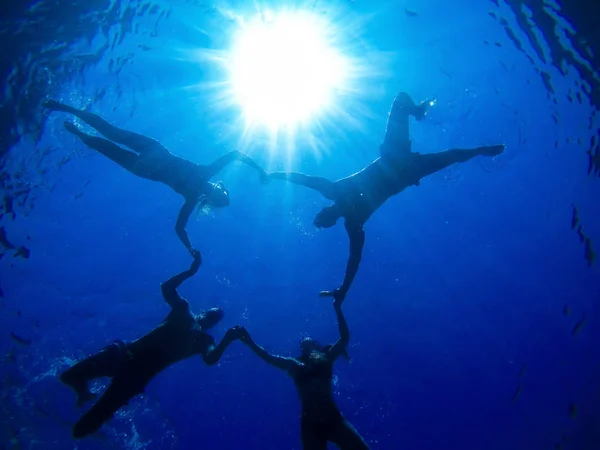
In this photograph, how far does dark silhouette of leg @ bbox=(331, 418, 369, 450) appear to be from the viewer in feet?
21.7

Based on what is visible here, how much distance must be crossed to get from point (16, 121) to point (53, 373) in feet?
58.3

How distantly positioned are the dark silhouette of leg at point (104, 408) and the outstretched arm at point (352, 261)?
4466mm

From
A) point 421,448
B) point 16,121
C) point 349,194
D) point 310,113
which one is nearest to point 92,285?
point 16,121

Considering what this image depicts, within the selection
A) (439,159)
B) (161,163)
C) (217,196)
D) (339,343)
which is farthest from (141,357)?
(439,159)

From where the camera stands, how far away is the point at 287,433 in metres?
26.0

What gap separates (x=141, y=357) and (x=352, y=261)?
4.99 meters

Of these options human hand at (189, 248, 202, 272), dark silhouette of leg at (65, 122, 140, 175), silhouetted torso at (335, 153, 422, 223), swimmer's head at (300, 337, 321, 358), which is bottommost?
swimmer's head at (300, 337, 321, 358)

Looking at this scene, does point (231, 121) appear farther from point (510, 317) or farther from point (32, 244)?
point (510, 317)

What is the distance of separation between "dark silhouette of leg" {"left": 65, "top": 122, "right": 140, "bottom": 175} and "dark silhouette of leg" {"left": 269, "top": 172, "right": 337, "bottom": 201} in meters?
3.57

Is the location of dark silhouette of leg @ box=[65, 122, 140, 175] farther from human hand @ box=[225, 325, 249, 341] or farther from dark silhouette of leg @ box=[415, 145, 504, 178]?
dark silhouette of leg @ box=[415, 145, 504, 178]

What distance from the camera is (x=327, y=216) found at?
8414 mm

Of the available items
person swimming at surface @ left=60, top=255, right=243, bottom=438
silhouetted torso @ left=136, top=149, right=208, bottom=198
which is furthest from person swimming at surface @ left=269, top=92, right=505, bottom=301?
person swimming at surface @ left=60, top=255, right=243, bottom=438

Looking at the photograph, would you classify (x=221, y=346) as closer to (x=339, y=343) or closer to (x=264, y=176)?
(x=339, y=343)

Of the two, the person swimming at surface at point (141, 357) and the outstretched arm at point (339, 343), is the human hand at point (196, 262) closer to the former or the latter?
the person swimming at surface at point (141, 357)
